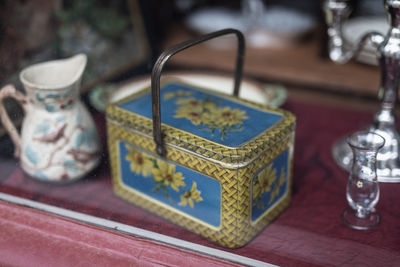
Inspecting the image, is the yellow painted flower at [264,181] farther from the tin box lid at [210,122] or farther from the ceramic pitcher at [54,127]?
the ceramic pitcher at [54,127]

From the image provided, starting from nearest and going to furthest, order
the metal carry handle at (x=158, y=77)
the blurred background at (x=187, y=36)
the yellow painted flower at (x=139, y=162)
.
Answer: the metal carry handle at (x=158, y=77), the yellow painted flower at (x=139, y=162), the blurred background at (x=187, y=36)

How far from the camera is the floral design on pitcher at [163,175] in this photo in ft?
2.14

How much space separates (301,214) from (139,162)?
10.4 inches

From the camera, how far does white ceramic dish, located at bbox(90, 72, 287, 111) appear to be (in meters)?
0.95

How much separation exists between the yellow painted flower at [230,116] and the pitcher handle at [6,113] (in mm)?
322

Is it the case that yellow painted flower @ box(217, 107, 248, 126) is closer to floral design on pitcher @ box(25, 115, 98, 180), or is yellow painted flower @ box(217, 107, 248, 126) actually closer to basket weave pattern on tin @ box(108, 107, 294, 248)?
basket weave pattern on tin @ box(108, 107, 294, 248)

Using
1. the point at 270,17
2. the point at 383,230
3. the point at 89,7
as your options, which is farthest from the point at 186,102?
the point at 270,17

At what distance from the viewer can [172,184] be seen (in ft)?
2.19

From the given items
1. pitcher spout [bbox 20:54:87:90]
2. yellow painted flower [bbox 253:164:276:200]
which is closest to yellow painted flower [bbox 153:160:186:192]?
yellow painted flower [bbox 253:164:276:200]

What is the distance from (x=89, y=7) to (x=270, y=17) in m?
0.64

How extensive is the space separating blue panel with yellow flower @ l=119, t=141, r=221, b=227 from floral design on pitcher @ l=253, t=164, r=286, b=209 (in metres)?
0.06

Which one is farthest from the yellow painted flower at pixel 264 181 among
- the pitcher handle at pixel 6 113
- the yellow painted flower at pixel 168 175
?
the pitcher handle at pixel 6 113

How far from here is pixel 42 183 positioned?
0.75 meters

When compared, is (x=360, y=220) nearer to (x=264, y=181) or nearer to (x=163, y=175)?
(x=264, y=181)
